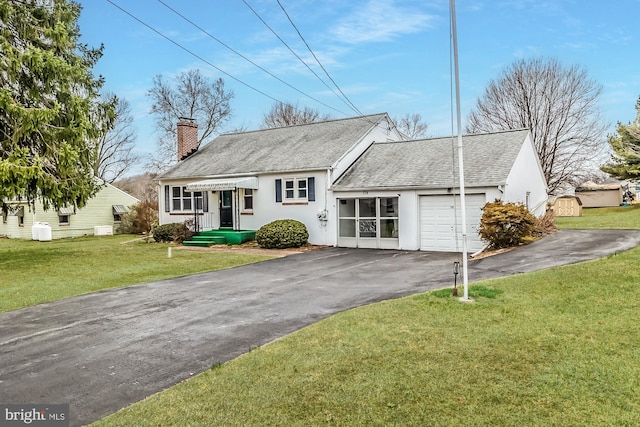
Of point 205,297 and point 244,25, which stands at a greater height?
point 244,25

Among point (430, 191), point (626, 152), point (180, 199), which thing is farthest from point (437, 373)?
point (626, 152)

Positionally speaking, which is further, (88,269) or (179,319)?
(88,269)

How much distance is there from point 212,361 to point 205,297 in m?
4.02

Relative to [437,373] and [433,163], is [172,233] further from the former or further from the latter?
[437,373]

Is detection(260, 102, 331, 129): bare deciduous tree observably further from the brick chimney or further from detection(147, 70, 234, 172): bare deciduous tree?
the brick chimney

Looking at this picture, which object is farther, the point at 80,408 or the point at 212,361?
the point at 212,361

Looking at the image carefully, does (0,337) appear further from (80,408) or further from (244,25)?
(244,25)

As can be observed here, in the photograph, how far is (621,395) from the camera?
4.02 m

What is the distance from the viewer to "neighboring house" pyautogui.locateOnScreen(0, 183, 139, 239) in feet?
99.3

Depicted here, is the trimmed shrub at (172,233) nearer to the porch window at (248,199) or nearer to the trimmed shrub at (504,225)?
the porch window at (248,199)

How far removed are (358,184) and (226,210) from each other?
7.59 metres

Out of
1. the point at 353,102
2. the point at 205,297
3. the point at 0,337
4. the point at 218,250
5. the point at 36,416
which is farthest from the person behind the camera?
the point at 353,102

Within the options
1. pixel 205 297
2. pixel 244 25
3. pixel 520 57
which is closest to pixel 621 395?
pixel 205 297

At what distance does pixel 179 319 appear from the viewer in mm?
7602
